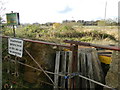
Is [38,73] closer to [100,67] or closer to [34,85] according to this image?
[34,85]

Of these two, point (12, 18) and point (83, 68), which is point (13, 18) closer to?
point (12, 18)

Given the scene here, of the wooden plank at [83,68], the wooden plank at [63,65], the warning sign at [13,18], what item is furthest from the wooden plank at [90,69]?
the warning sign at [13,18]

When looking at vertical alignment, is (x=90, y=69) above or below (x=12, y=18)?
below

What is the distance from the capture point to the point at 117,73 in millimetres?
2633

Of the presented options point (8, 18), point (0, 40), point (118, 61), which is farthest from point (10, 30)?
point (118, 61)

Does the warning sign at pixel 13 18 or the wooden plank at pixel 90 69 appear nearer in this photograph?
the wooden plank at pixel 90 69

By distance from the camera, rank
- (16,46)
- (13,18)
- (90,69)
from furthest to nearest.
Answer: (13,18) → (16,46) → (90,69)

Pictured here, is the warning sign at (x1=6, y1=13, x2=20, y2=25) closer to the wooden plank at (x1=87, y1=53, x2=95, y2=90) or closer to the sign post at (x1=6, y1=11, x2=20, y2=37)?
the sign post at (x1=6, y1=11, x2=20, y2=37)

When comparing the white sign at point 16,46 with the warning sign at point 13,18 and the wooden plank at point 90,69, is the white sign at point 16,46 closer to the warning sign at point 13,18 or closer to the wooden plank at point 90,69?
the warning sign at point 13,18

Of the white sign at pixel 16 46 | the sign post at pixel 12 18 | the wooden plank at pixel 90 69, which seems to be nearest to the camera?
the wooden plank at pixel 90 69

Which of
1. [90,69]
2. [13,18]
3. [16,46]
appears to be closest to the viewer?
[90,69]

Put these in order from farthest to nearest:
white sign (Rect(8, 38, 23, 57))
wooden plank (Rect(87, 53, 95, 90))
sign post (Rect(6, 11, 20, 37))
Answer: sign post (Rect(6, 11, 20, 37)) → white sign (Rect(8, 38, 23, 57)) → wooden plank (Rect(87, 53, 95, 90))

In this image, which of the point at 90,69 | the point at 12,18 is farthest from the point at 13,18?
the point at 90,69

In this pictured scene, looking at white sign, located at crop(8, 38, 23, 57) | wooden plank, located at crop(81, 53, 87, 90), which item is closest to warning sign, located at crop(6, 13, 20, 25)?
white sign, located at crop(8, 38, 23, 57)
